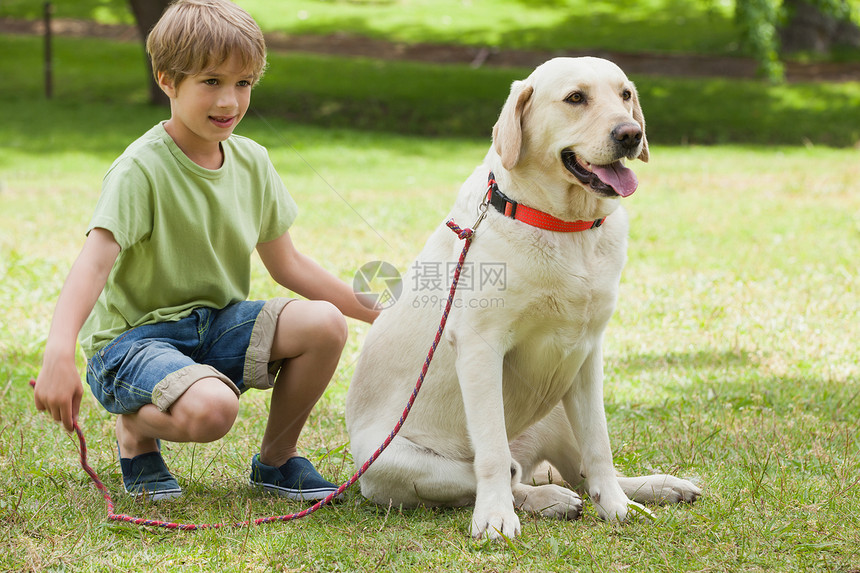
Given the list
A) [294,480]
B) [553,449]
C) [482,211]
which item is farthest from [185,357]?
[553,449]

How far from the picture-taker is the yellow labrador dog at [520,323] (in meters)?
2.49

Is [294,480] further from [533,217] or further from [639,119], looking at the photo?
[639,119]

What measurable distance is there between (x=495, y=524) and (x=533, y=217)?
88cm

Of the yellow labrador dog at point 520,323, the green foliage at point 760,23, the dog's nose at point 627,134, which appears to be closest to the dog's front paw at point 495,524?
the yellow labrador dog at point 520,323

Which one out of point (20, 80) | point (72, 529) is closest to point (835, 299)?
point (72, 529)

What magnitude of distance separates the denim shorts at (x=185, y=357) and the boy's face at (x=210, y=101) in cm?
57

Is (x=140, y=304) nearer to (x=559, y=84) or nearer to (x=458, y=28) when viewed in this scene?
(x=559, y=84)

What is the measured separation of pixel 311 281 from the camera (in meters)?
3.16

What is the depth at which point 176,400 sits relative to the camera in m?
2.54

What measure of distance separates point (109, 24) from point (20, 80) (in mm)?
6719

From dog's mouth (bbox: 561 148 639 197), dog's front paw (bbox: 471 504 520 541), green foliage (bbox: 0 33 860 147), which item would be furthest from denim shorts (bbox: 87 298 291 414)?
green foliage (bbox: 0 33 860 147)

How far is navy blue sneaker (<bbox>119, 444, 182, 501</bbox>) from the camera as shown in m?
2.82

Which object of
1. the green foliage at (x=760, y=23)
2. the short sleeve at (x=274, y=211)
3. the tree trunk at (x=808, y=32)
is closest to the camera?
the short sleeve at (x=274, y=211)

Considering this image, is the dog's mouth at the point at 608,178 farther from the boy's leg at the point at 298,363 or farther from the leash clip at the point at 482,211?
the boy's leg at the point at 298,363
